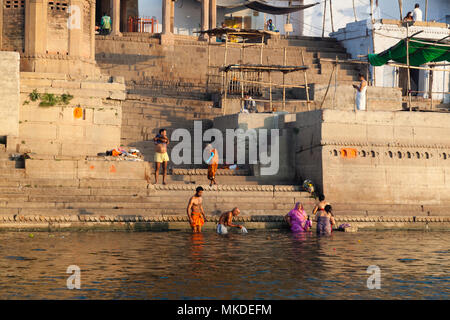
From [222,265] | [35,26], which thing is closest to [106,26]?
[35,26]

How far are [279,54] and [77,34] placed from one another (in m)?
10.8

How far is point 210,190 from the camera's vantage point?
682 inches

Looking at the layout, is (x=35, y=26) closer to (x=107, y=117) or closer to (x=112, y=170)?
(x=107, y=117)

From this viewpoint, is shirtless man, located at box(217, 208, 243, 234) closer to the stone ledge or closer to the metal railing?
the stone ledge

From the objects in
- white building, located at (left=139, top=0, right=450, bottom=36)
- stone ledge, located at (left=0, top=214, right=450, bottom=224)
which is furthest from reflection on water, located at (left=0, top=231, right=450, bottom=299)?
white building, located at (left=139, top=0, right=450, bottom=36)

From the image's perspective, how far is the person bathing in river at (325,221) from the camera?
15.8 m

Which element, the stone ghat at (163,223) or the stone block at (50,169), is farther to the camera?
the stone block at (50,169)

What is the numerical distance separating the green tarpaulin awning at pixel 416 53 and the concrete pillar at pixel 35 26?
9.68m

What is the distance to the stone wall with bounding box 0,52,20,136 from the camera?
58.6 ft

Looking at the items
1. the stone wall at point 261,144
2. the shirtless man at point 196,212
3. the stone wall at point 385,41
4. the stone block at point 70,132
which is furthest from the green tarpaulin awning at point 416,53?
the shirtless man at point 196,212

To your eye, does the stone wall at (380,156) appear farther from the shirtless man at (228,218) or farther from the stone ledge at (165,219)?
the shirtless man at (228,218)

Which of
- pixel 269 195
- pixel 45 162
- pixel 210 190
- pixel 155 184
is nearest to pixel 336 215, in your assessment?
pixel 269 195

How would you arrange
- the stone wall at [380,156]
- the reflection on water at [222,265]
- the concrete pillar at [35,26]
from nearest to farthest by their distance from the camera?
the reflection on water at [222,265] < the stone wall at [380,156] < the concrete pillar at [35,26]
